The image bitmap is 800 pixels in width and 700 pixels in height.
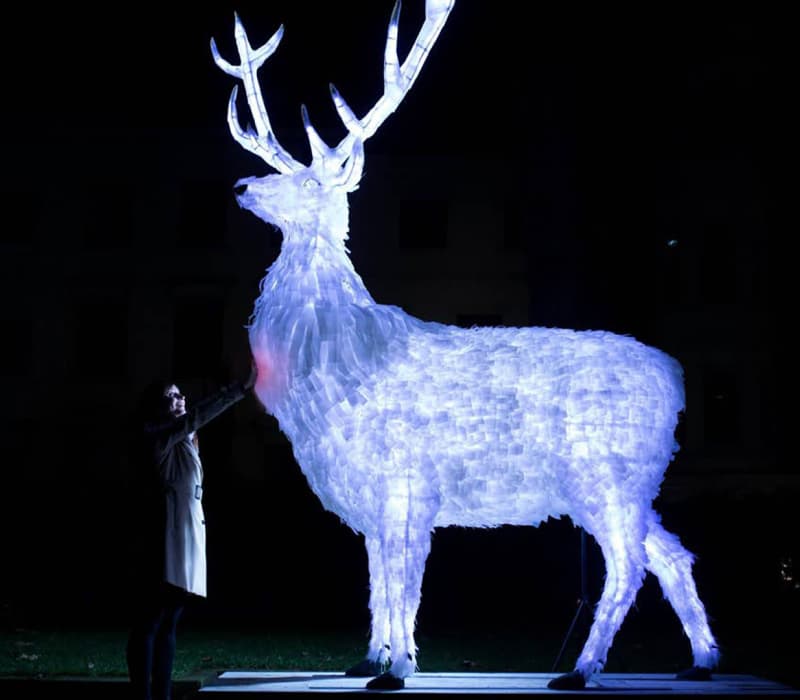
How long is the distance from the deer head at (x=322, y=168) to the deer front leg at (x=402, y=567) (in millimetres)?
1479

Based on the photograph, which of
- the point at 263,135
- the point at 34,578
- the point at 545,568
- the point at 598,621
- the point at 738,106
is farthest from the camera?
the point at 738,106

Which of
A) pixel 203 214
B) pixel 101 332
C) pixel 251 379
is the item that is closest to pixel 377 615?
pixel 251 379

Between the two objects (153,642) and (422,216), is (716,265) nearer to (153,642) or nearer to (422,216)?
(422,216)

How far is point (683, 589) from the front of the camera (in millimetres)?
5395

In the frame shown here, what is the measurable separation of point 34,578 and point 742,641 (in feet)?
21.9

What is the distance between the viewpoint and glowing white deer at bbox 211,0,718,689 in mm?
5086

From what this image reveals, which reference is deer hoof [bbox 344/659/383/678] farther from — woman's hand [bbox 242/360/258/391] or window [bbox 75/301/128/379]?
window [bbox 75/301/128/379]

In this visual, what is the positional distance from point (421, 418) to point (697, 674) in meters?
2.10

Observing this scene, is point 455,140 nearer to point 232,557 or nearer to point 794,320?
point 794,320

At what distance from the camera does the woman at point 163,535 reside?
4573mm

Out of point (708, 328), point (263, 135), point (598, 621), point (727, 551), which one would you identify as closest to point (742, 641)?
point (727, 551)

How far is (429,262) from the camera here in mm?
20516

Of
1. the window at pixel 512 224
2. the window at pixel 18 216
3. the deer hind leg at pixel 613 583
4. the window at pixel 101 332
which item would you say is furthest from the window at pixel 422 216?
the deer hind leg at pixel 613 583

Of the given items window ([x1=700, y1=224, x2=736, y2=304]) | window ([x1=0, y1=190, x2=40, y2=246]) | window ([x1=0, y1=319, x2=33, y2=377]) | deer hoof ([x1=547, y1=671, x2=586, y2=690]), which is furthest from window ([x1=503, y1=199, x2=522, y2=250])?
deer hoof ([x1=547, y1=671, x2=586, y2=690])
